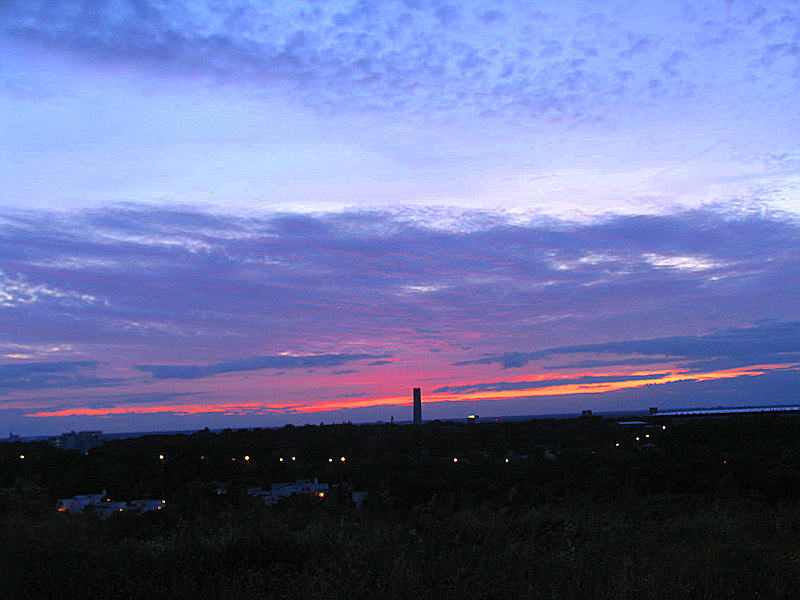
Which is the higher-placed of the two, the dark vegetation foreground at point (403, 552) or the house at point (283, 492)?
the dark vegetation foreground at point (403, 552)

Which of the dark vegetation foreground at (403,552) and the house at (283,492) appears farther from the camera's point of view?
the house at (283,492)

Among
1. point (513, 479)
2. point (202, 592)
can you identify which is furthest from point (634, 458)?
point (202, 592)

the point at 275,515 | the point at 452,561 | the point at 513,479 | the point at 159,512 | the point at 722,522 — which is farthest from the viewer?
the point at 513,479

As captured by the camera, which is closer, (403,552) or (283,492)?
(403,552)

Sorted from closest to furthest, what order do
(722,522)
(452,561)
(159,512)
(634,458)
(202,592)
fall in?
1. (202,592)
2. (452,561)
3. (722,522)
4. (159,512)
5. (634,458)

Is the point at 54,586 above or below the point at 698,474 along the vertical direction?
above

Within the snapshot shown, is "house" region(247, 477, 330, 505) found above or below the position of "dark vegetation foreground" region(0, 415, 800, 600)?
below

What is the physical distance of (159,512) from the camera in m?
9.54

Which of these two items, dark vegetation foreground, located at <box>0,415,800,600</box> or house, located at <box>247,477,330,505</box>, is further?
house, located at <box>247,477,330,505</box>

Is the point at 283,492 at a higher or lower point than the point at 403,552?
lower

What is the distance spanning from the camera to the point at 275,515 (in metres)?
7.21

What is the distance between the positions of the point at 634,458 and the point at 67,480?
1843 cm

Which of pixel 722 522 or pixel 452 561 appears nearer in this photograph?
pixel 452 561

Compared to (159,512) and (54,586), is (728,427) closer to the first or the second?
(159,512)
